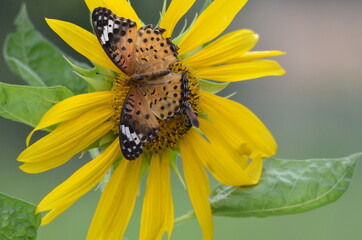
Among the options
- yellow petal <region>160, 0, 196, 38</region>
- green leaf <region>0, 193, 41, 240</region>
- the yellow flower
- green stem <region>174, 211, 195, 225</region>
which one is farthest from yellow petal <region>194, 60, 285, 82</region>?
green leaf <region>0, 193, 41, 240</region>

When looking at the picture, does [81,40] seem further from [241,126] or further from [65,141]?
[241,126]

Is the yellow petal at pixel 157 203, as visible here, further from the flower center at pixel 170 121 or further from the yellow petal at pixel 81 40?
the yellow petal at pixel 81 40

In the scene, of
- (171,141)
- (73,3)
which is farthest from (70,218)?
(171,141)

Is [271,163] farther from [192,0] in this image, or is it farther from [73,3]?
[73,3]


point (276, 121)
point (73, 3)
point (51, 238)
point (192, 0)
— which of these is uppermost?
point (192, 0)

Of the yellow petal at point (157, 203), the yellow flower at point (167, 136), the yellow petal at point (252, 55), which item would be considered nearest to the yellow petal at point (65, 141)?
the yellow flower at point (167, 136)

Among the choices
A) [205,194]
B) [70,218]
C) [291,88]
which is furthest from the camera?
[291,88]
